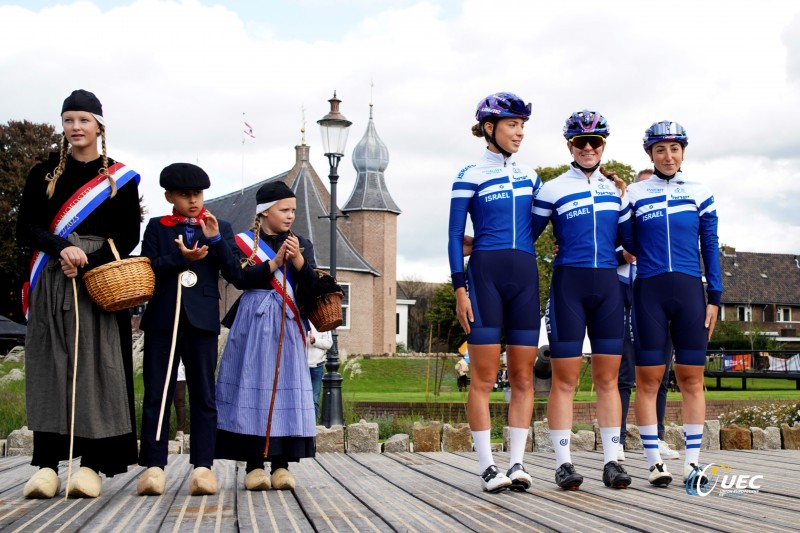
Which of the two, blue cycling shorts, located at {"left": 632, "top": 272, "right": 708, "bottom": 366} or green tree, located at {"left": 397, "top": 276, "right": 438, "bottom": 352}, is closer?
blue cycling shorts, located at {"left": 632, "top": 272, "right": 708, "bottom": 366}

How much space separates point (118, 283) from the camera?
582 cm

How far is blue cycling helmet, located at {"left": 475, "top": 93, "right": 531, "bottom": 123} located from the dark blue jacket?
72.8 inches

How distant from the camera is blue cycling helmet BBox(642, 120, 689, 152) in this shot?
6.88 meters

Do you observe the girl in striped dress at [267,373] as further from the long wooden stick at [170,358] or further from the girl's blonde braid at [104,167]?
the girl's blonde braid at [104,167]

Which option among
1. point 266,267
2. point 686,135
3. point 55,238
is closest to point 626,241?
point 686,135

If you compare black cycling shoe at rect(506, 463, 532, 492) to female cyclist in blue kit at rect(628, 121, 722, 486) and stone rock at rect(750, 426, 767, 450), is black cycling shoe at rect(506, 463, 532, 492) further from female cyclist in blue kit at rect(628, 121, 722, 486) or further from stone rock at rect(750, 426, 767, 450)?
stone rock at rect(750, 426, 767, 450)

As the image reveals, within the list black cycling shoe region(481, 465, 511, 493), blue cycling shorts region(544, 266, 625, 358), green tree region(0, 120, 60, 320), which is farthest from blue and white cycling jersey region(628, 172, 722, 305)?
green tree region(0, 120, 60, 320)

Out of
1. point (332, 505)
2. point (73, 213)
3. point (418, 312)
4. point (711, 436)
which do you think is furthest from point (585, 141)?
point (418, 312)

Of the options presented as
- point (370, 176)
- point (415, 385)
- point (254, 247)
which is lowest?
point (415, 385)

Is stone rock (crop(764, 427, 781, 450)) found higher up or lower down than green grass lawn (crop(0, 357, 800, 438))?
lower down

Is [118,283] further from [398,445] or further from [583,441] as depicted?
[583,441]

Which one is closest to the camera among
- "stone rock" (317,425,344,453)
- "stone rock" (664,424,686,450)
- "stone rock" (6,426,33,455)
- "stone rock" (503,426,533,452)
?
"stone rock" (6,426,33,455)

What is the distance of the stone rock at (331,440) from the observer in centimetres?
973

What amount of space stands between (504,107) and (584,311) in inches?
54.4
